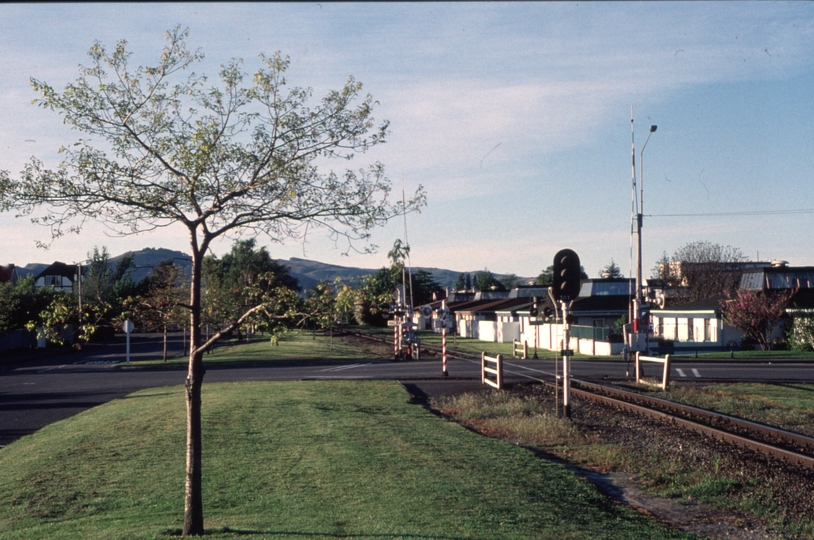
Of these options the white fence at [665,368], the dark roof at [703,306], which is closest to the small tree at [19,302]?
the white fence at [665,368]

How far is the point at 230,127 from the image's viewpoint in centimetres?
777

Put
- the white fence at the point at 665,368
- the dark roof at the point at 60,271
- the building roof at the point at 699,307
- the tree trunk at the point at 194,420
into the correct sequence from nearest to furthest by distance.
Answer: the tree trunk at the point at 194,420 → the white fence at the point at 665,368 → the building roof at the point at 699,307 → the dark roof at the point at 60,271

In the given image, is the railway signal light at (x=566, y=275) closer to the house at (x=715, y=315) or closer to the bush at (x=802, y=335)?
the house at (x=715, y=315)

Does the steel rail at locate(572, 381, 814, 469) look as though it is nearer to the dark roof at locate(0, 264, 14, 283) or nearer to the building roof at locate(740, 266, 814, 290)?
the building roof at locate(740, 266, 814, 290)

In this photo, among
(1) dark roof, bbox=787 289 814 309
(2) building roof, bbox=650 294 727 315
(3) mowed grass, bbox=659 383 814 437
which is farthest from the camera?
(2) building roof, bbox=650 294 727 315

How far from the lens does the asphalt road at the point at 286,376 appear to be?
73.5ft

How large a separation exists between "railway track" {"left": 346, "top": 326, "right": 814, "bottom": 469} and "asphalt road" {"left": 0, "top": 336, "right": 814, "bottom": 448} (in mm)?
4803

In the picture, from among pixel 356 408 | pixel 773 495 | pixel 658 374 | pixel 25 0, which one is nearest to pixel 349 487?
pixel 773 495

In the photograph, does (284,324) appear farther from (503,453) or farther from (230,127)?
(503,453)

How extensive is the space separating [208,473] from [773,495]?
7311 millimetres

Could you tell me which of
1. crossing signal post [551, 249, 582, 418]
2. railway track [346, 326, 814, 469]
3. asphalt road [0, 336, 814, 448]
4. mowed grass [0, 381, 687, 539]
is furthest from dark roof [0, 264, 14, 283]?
crossing signal post [551, 249, 582, 418]

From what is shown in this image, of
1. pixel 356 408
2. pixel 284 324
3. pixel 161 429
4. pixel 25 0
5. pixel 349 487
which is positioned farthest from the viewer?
pixel 356 408

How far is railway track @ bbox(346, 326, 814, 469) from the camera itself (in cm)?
1238

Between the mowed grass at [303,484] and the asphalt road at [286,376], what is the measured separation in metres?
5.75
